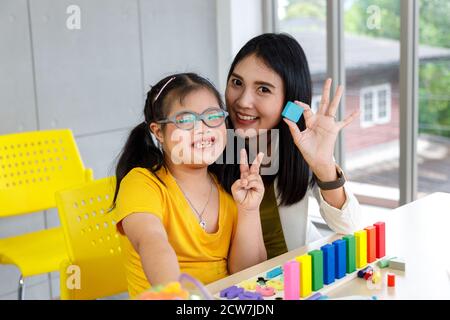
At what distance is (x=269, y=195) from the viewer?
6.59 feet

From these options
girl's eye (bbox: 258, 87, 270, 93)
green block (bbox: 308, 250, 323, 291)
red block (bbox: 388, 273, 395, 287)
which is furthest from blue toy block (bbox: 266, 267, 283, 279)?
girl's eye (bbox: 258, 87, 270, 93)

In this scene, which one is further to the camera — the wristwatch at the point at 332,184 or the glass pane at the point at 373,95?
the glass pane at the point at 373,95

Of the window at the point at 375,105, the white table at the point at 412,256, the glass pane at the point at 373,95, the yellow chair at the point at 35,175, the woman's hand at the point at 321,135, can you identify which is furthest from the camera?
the window at the point at 375,105

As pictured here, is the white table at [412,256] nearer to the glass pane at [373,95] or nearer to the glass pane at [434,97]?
the glass pane at [434,97]

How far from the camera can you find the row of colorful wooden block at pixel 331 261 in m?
1.32

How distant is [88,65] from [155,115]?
→ 1775mm

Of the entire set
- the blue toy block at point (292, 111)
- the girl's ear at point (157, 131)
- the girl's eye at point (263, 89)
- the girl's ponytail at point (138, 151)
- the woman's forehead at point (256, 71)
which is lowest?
the girl's ponytail at point (138, 151)

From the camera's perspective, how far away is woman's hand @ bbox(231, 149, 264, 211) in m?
1.63

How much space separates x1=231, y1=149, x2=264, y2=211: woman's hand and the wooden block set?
24cm

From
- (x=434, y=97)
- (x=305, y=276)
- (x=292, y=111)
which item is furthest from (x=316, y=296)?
(x=434, y=97)

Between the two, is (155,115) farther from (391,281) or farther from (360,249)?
(391,281)

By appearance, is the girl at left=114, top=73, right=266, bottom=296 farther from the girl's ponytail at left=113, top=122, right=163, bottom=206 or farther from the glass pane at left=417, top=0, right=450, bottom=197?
the glass pane at left=417, top=0, right=450, bottom=197

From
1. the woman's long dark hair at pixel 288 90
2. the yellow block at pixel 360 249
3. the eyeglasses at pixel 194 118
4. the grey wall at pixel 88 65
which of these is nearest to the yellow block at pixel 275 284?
the yellow block at pixel 360 249

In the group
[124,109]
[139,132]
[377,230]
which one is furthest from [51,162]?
[377,230]
